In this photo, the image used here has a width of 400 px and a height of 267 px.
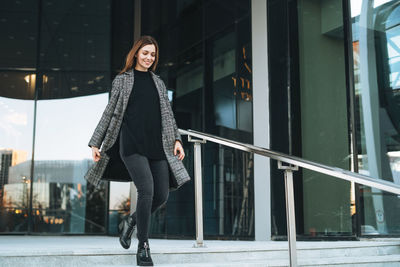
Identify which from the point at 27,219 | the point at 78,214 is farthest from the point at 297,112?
the point at 27,219

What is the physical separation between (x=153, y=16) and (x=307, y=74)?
129 inches

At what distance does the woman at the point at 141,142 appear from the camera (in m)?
2.99

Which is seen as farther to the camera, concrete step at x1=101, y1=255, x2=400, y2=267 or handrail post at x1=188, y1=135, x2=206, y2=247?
handrail post at x1=188, y1=135, x2=206, y2=247

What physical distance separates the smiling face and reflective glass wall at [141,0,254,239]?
280cm

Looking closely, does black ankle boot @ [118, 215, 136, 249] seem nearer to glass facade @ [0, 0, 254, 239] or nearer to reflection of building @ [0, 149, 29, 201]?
glass facade @ [0, 0, 254, 239]

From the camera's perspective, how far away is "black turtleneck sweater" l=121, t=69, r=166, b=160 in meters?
3.05

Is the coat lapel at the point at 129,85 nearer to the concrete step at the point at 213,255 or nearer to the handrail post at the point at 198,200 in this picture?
the handrail post at the point at 198,200

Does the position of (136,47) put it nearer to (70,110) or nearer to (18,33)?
(70,110)

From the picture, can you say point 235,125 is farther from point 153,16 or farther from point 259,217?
point 153,16

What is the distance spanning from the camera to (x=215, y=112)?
6383 mm

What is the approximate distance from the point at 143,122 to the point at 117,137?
0.21m

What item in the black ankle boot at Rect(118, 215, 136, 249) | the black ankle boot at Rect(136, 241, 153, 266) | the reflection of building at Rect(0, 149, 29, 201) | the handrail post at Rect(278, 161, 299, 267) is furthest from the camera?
the reflection of building at Rect(0, 149, 29, 201)

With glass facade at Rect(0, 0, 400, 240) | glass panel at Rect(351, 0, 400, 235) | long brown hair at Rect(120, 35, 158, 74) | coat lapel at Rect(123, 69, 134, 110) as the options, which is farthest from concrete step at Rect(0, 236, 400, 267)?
long brown hair at Rect(120, 35, 158, 74)

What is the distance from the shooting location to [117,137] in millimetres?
3150
